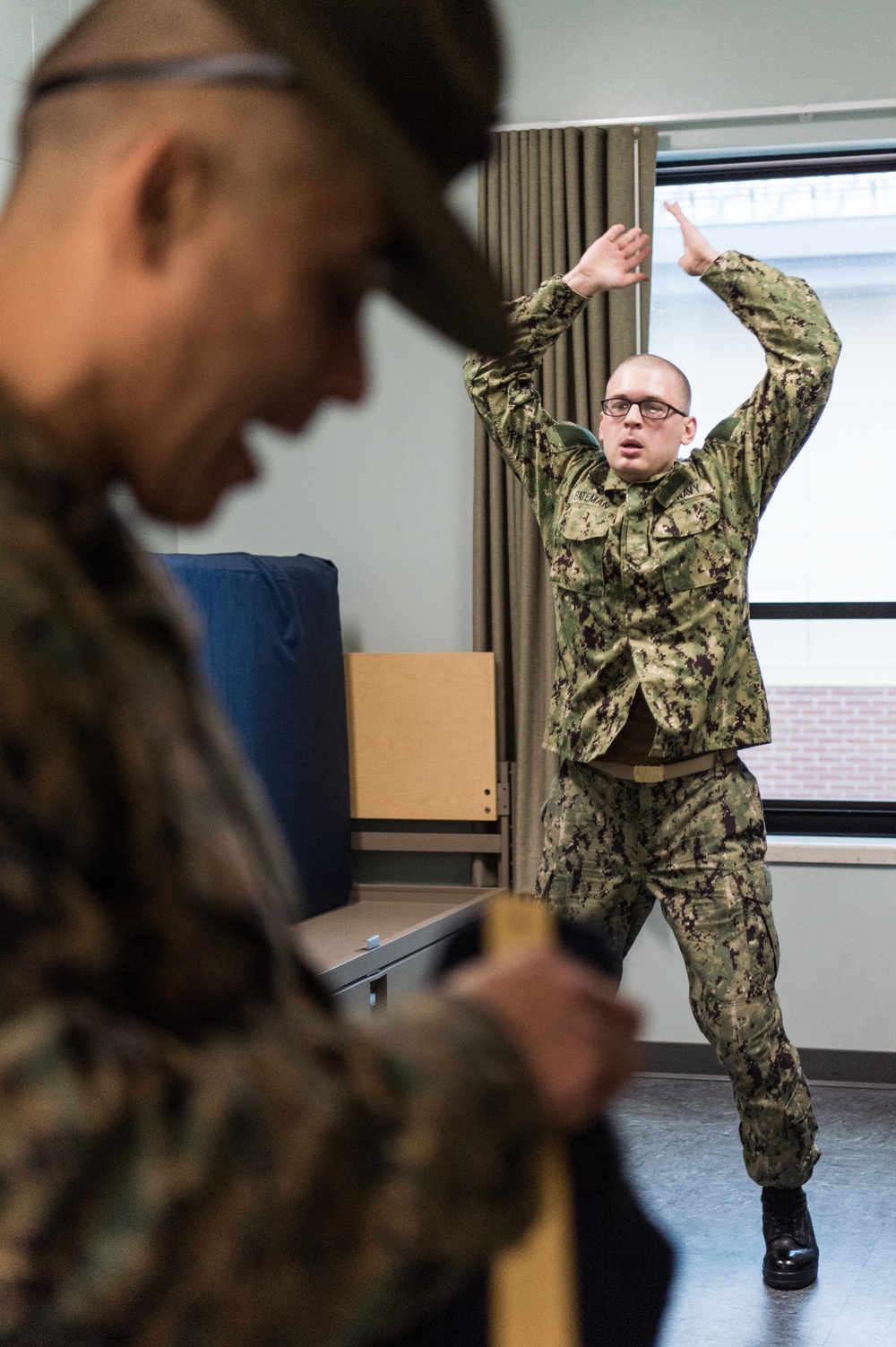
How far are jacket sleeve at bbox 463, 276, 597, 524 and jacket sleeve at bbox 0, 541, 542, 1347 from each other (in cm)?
Result: 287

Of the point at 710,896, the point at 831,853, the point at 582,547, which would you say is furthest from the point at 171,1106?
the point at 831,853

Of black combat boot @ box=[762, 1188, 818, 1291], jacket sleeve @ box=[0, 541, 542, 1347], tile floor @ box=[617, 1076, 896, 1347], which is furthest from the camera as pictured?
black combat boot @ box=[762, 1188, 818, 1291]

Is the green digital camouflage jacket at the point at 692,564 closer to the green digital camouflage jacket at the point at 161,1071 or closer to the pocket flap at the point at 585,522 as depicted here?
the pocket flap at the point at 585,522

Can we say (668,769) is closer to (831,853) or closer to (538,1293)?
(831,853)

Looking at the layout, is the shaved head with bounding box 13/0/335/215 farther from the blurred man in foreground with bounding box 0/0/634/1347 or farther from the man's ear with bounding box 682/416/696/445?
the man's ear with bounding box 682/416/696/445

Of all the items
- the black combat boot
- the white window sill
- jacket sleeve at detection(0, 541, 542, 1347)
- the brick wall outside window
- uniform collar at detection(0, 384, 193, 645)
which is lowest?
the black combat boot

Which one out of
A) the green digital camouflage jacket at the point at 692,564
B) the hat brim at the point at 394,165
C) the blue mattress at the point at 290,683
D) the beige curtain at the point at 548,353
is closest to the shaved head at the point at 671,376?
the green digital camouflage jacket at the point at 692,564

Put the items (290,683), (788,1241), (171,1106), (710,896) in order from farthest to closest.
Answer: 1. (290,683)
2. (710,896)
3. (788,1241)
4. (171,1106)

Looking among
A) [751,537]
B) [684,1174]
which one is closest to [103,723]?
[751,537]

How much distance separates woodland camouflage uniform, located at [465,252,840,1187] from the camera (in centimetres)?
294

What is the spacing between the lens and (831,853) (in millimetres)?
4113

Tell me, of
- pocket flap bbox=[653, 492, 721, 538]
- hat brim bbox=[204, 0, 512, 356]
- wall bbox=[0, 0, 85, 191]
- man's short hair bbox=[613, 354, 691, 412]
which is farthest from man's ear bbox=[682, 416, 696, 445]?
hat brim bbox=[204, 0, 512, 356]

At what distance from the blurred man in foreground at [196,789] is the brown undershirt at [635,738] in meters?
2.51

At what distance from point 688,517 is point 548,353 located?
139 cm
